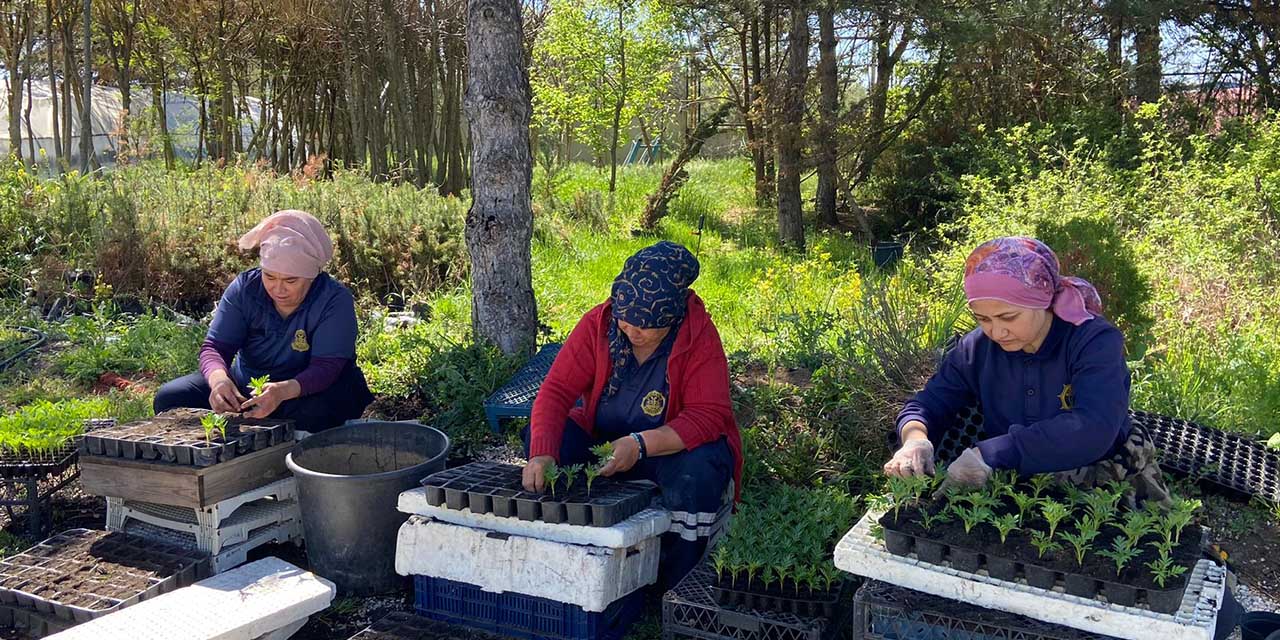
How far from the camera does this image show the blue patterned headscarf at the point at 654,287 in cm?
317

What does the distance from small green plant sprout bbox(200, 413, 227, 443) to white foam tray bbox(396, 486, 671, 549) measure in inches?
30.0

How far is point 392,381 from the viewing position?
5.42 m

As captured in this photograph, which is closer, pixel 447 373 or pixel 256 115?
pixel 447 373

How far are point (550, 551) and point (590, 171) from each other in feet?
50.8

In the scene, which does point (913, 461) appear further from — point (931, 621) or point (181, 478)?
point (181, 478)

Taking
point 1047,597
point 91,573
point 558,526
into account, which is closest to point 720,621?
point 558,526

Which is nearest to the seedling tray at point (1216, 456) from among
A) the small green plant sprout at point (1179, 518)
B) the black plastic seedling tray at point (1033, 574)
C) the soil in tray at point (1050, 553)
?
the small green plant sprout at point (1179, 518)

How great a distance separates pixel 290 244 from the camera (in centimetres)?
384

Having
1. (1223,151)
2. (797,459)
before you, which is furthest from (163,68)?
(1223,151)

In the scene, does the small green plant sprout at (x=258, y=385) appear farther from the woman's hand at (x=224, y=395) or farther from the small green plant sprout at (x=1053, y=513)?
the small green plant sprout at (x=1053, y=513)

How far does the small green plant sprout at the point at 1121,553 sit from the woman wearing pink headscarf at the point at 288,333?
2.94 metres

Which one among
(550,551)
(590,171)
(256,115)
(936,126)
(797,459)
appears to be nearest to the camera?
(550,551)

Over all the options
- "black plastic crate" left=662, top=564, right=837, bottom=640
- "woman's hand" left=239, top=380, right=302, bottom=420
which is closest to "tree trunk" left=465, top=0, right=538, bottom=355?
"woman's hand" left=239, top=380, right=302, bottom=420

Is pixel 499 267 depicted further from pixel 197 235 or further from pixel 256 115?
pixel 256 115
